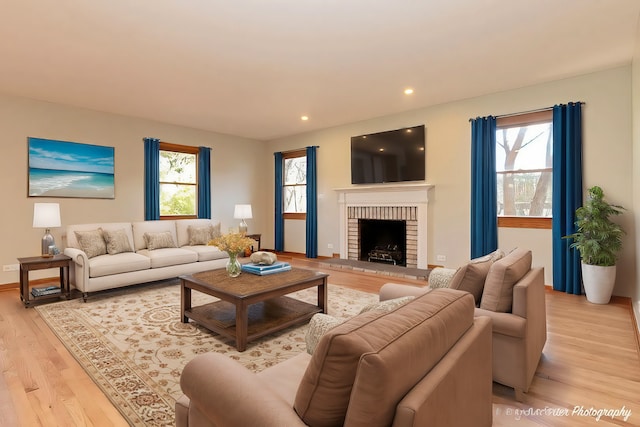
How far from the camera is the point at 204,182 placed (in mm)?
6781

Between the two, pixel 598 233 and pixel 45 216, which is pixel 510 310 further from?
pixel 45 216

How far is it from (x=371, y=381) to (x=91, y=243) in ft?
15.6

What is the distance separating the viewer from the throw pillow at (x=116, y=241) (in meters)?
4.55

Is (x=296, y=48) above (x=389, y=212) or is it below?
above

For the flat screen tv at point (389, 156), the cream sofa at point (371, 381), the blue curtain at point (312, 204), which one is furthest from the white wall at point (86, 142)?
the cream sofa at point (371, 381)

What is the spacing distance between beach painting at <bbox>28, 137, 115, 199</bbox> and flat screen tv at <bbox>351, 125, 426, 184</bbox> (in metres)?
4.35

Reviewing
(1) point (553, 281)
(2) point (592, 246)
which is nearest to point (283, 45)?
(2) point (592, 246)

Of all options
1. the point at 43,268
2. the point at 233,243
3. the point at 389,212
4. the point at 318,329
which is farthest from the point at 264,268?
the point at 389,212

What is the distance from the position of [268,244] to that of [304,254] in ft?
3.91

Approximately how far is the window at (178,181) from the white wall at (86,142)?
0.82 ft

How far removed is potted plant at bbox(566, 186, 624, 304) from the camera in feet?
12.2

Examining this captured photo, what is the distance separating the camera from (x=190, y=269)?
16.1 ft

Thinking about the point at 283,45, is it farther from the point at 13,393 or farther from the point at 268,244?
the point at 268,244

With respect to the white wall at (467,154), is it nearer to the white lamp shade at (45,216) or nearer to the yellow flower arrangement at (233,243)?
the yellow flower arrangement at (233,243)
